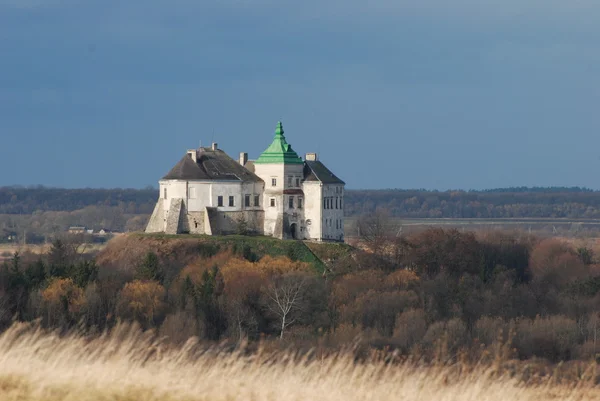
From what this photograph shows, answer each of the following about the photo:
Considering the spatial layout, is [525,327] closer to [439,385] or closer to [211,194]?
[211,194]

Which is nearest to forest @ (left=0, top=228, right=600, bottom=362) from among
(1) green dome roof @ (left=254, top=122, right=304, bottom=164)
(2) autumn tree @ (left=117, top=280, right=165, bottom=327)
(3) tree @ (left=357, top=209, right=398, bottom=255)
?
(2) autumn tree @ (left=117, top=280, right=165, bottom=327)

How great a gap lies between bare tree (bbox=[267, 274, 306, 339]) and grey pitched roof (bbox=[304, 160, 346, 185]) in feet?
31.2

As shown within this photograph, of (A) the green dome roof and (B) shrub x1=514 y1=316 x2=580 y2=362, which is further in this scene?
(A) the green dome roof

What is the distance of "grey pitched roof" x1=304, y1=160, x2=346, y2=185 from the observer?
63.9 m

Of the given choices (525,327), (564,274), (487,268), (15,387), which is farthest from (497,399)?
(564,274)

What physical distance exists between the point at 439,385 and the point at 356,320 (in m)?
30.7

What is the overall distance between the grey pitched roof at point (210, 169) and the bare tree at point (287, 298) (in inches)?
348

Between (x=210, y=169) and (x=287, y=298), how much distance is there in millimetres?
12368

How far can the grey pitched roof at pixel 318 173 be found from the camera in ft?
210

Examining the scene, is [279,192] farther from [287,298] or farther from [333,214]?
[287,298]

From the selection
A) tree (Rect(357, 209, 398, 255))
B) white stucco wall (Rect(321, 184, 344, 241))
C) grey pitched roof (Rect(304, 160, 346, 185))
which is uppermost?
grey pitched roof (Rect(304, 160, 346, 185))

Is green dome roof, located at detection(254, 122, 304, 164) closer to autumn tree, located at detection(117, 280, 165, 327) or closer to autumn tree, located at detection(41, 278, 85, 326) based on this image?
autumn tree, located at detection(117, 280, 165, 327)

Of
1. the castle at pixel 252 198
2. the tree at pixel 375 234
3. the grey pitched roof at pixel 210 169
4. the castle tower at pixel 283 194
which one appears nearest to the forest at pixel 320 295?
the tree at pixel 375 234

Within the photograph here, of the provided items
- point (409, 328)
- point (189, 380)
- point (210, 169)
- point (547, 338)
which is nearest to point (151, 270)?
point (210, 169)
